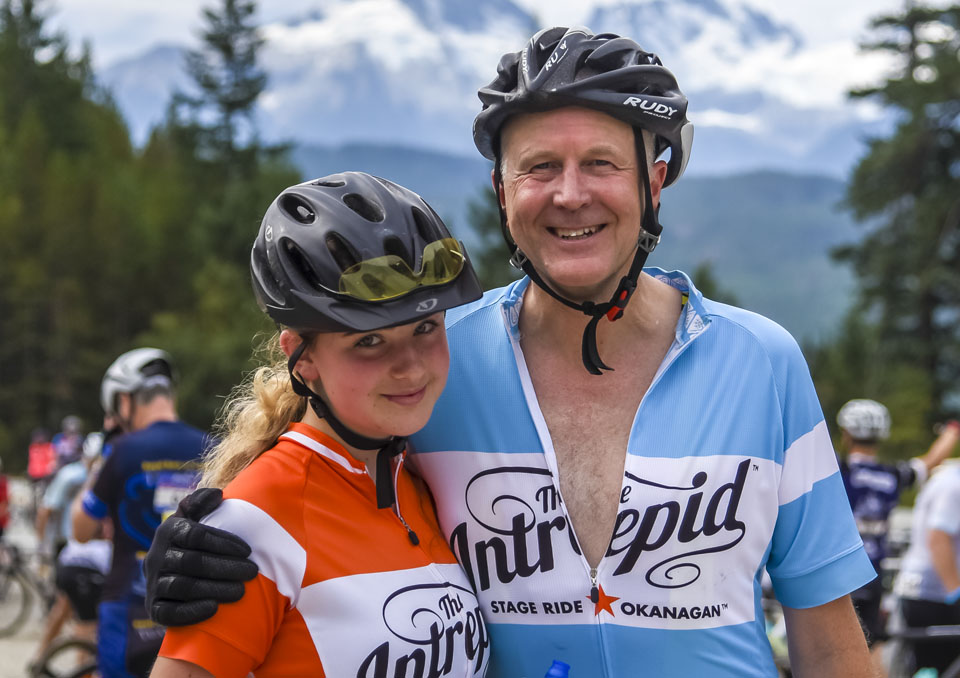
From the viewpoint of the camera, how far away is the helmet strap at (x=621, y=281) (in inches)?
95.6

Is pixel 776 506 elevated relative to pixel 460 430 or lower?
lower

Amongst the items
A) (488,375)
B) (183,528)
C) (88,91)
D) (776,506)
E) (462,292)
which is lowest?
(776,506)

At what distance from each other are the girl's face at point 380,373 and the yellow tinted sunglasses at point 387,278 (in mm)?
83

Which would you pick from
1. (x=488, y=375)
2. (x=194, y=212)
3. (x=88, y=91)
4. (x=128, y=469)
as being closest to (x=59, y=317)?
(x=194, y=212)

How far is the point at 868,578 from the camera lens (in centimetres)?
231

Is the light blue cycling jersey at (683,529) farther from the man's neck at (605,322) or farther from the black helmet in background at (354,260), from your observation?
the black helmet in background at (354,260)

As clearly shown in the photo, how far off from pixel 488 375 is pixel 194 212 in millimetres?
53929

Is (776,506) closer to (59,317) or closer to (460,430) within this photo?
(460,430)

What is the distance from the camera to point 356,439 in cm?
229

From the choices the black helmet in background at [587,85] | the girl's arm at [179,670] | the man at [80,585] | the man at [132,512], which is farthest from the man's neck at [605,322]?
the man at [80,585]

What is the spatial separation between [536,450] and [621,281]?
468mm

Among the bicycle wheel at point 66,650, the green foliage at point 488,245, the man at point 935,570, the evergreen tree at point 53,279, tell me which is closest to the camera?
the man at point 935,570

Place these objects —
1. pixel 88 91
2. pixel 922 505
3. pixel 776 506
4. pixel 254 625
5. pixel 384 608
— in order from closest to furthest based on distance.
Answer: pixel 254 625
pixel 384 608
pixel 776 506
pixel 922 505
pixel 88 91

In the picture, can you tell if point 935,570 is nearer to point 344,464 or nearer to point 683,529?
point 683,529
